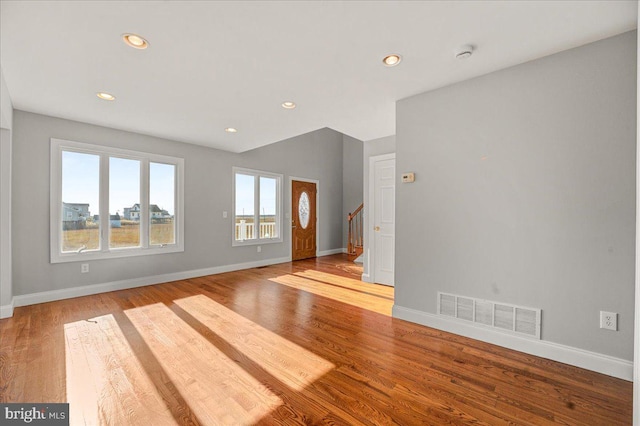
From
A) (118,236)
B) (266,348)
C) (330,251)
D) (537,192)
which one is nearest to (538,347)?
(537,192)

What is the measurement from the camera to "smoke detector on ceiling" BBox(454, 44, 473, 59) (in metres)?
2.19

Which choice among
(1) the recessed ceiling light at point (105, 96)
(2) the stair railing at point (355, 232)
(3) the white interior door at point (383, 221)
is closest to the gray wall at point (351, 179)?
(2) the stair railing at point (355, 232)

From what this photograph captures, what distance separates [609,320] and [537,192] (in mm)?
1048

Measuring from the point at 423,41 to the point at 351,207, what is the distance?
21.9ft

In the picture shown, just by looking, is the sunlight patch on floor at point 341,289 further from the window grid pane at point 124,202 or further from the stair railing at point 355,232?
the window grid pane at point 124,202

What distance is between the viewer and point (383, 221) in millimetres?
4656

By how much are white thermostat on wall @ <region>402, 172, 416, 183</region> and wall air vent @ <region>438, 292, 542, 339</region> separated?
1231mm

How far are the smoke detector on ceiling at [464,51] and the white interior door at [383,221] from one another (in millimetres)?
2250

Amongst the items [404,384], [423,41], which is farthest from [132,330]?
[423,41]

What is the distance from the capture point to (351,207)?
8.71 metres

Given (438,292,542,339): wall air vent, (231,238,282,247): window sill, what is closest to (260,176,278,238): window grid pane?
(231,238,282,247): window sill

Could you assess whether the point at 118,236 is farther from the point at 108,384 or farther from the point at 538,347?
the point at 538,347

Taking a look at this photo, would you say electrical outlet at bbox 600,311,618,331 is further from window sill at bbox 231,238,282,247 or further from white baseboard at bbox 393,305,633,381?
window sill at bbox 231,238,282,247

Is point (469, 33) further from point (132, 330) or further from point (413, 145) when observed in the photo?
point (132, 330)
